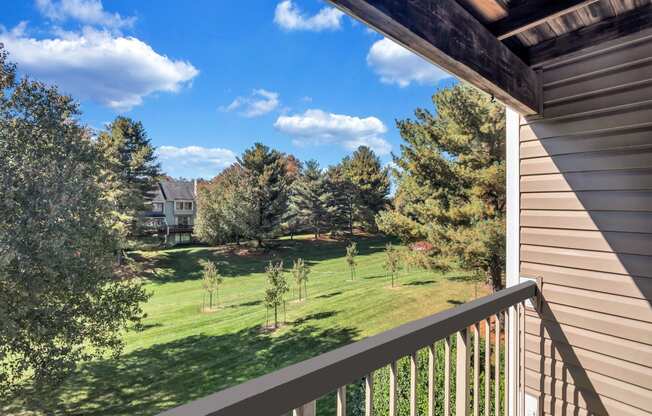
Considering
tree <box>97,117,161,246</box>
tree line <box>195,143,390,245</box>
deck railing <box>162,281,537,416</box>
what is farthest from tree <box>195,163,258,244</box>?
deck railing <box>162,281,537,416</box>

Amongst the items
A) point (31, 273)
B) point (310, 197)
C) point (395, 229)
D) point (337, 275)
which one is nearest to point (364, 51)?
point (310, 197)

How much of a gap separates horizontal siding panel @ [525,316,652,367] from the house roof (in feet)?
74.7

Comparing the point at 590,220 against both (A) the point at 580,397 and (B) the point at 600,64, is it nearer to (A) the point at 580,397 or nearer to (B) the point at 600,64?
(B) the point at 600,64

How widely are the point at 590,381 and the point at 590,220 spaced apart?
2.51 feet

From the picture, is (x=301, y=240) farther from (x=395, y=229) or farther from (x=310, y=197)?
(x=395, y=229)

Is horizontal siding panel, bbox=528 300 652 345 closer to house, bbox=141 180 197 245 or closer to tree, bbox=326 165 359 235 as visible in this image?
house, bbox=141 180 197 245

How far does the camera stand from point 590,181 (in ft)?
5.40

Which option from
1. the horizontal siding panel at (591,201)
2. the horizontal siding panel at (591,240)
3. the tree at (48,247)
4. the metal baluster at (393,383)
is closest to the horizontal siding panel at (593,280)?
the horizontal siding panel at (591,240)

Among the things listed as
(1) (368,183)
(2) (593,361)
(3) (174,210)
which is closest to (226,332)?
(2) (593,361)

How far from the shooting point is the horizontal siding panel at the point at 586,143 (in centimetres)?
150

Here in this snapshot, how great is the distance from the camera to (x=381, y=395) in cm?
372

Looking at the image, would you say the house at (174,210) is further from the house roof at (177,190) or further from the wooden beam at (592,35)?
the wooden beam at (592,35)

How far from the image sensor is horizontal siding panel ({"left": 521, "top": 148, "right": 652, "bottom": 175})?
1.50 metres

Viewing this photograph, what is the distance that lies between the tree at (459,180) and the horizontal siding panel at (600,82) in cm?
606
